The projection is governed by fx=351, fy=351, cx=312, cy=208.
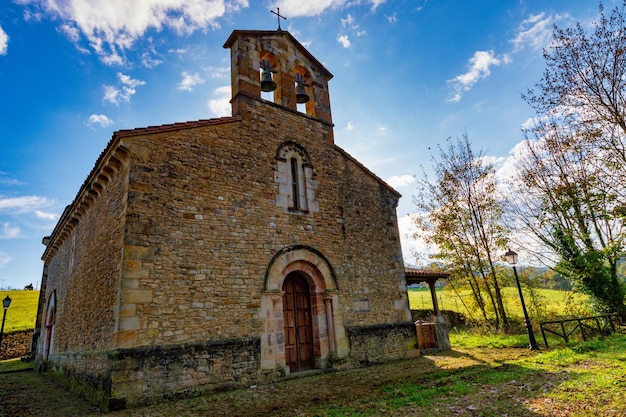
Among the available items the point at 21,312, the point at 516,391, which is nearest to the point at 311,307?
the point at 516,391

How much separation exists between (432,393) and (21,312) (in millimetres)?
35531

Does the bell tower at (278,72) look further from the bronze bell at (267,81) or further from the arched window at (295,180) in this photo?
the arched window at (295,180)

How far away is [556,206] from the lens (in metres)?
14.8

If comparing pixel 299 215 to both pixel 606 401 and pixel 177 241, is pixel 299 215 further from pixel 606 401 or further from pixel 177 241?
pixel 606 401

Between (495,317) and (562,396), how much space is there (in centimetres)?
A: 1407

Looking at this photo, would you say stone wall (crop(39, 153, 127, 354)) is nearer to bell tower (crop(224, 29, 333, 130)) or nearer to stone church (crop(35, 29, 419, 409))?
stone church (crop(35, 29, 419, 409))

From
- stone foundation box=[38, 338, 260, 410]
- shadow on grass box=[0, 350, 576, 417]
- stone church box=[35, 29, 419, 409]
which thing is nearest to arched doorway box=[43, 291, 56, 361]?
stone church box=[35, 29, 419, 409]

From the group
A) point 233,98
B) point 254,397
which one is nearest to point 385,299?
point 254,397

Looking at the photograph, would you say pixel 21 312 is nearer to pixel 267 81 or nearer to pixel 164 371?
pixel 164 371

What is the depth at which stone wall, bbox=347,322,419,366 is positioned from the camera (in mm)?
10469

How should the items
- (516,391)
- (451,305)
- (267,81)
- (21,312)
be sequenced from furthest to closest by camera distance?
(451,305)
(21,312)
(267,81)
(516,391)

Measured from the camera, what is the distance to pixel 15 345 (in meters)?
22.7

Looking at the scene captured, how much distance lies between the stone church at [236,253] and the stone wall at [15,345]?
12.5m

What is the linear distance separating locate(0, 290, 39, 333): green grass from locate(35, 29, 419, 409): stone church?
1503cm
